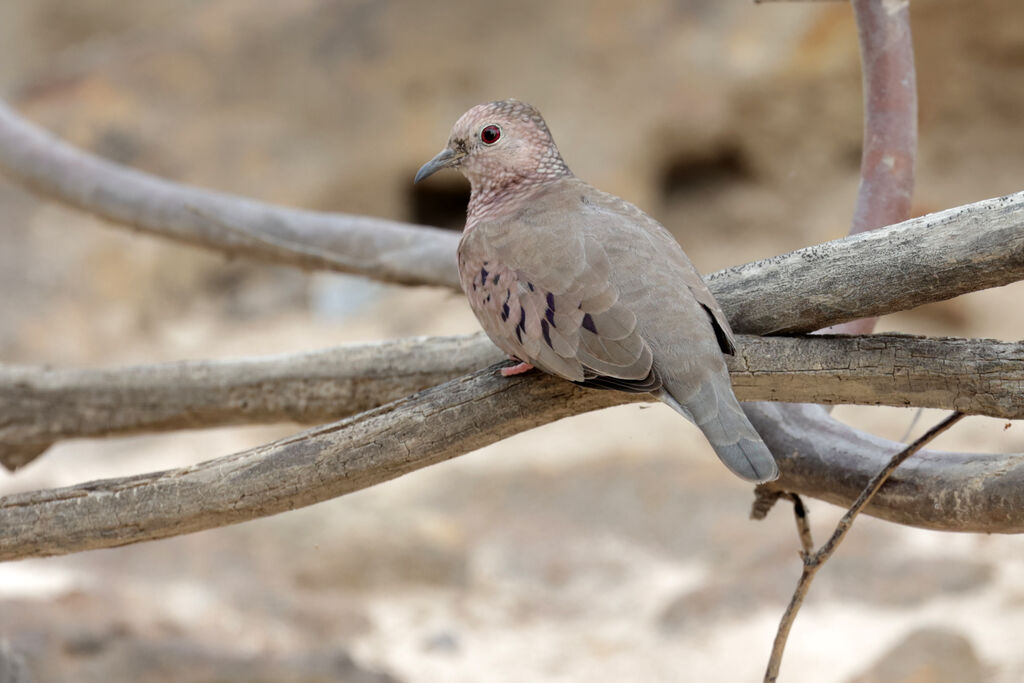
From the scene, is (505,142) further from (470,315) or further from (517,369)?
(470,315)

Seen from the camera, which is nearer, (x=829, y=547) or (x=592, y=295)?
(x=592, y=295)

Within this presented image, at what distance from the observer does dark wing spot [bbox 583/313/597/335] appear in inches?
70.3

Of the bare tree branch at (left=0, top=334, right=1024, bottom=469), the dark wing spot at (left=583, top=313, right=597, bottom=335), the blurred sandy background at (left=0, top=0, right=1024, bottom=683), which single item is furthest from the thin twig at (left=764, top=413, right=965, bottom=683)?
the blurred sandy background at (left=0, top=0, right=1024, bottom=683)

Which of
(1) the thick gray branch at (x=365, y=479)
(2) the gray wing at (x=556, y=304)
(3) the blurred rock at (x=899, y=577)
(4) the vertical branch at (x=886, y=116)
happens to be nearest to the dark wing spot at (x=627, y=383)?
(2) the gray wing at (x=556, y=304)

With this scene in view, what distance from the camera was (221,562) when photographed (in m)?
5.29

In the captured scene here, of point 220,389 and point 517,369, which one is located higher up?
point 220,389

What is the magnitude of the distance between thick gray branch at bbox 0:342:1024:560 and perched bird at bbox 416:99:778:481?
0.10 meters

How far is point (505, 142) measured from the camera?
2.20 meters

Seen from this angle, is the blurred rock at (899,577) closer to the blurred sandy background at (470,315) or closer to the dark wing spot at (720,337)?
the blurred sandy background at (470,315)

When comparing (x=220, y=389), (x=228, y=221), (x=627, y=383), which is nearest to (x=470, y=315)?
(x=228, y=221)

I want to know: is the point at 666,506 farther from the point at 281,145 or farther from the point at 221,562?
the point at 281,145

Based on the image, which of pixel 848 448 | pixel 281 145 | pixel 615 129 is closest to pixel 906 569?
pixel 848 448

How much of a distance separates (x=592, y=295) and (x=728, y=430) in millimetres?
335

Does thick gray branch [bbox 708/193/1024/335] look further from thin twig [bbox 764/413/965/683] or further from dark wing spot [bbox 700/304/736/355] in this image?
thin twig [bbox 764/413/965/683]
